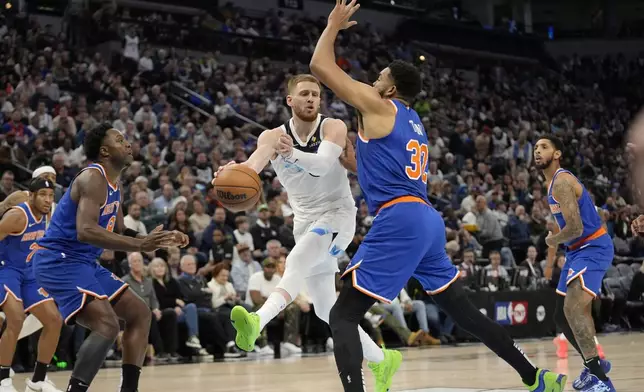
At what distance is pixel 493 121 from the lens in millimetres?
23969

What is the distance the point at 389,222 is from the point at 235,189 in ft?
3.69

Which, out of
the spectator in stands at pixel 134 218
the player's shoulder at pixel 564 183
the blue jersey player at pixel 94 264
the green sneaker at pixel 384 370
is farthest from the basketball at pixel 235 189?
the spectator in stands at pixel 134 218

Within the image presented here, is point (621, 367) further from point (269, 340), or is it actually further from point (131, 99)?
point (131, 99)

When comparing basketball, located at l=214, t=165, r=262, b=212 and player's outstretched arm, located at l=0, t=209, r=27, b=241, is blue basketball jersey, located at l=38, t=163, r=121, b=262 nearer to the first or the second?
basketball, located at l=214, t=165, r=262, b=212

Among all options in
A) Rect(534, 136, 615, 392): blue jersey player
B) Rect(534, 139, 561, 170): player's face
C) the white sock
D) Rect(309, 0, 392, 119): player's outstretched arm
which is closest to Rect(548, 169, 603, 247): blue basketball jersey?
Rect(534, 136, 615, 392): blue jersey player

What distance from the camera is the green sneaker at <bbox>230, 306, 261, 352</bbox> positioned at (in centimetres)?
565

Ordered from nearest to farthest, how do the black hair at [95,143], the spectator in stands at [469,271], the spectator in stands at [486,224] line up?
the black hair at [95,143], the spectator in stands at [469,271], the spectator in stands at [486,224]

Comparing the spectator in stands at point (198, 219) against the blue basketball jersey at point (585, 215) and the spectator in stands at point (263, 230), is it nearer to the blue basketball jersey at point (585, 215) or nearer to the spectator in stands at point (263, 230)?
the spectator in stands at point (263, 230)

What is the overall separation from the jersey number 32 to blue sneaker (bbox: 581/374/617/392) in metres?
2.24

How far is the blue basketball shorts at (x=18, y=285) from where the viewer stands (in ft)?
25.3

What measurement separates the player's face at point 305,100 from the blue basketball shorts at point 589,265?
2377mm

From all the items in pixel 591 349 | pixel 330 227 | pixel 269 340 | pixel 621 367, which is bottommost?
pixel 269 340

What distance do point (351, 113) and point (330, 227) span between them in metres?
15.3

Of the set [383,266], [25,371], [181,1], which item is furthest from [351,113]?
[383,266]
